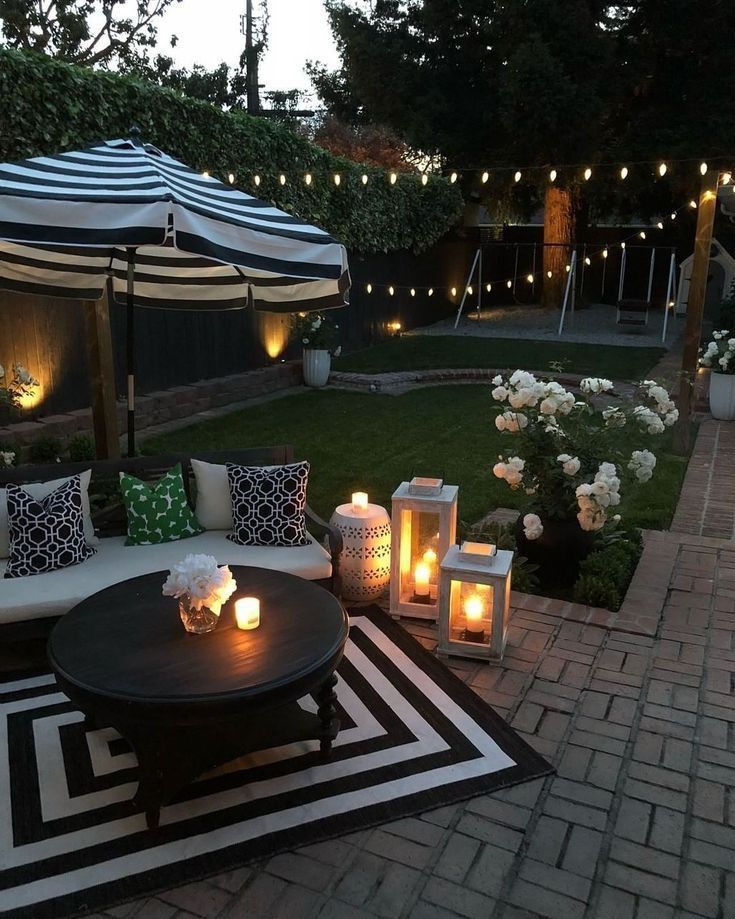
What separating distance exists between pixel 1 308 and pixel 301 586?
5.57 m

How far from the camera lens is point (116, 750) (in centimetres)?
313

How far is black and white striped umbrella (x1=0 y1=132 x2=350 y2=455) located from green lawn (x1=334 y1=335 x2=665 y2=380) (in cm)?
766

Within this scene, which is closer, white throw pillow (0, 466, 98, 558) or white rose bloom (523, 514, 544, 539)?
white throw pillow (0, 466, 98, 558)

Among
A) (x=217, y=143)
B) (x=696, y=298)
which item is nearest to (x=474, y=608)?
(x=696, y=298)

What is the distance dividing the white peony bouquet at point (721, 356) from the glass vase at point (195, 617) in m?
7.37

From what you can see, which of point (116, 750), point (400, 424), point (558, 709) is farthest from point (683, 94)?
point (116, 750)

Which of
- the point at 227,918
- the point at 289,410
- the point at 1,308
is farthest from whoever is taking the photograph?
the point at 289,410

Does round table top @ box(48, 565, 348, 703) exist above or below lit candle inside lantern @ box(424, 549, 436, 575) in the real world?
above

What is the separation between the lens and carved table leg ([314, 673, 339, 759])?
3033mm

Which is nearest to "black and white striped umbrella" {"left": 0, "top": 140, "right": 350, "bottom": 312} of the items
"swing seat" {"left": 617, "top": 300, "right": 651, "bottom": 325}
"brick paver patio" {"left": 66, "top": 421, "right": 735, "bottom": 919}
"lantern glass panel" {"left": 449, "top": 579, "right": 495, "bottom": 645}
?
"lantern glass panel" {"left": 449, "top": 579, "right": 495, "bottom": 645}

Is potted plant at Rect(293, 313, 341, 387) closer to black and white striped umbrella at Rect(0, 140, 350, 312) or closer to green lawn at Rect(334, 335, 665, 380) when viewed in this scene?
green lawn at Rect(334, 335, 665, 380)

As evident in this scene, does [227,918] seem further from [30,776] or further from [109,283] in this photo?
[109,283]

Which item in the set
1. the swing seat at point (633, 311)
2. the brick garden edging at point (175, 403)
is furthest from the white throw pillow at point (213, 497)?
the swing seat at point (633, 311)

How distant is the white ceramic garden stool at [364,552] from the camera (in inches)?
174
